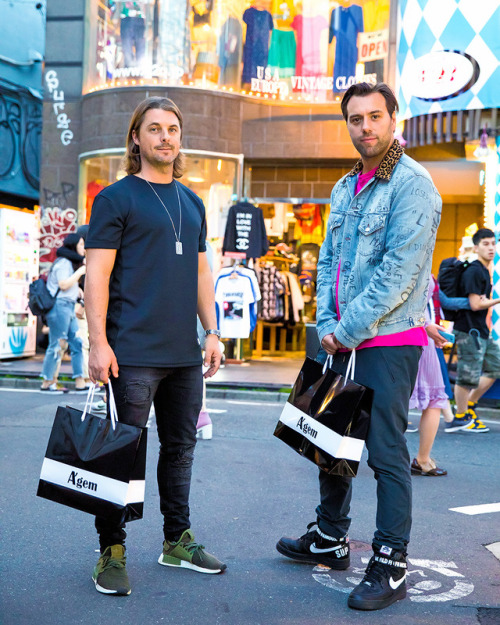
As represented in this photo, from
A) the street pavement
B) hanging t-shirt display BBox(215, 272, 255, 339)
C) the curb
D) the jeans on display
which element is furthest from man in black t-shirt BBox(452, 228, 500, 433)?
the jeans on display

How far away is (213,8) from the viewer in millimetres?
13922

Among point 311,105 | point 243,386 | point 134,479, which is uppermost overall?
point 311,105

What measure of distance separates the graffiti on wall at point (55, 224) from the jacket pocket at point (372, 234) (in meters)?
11.3

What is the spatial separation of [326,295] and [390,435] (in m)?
0.72

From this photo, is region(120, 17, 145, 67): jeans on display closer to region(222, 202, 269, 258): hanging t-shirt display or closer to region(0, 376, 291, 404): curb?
region(222, 202, 269, 258): hanging t-shirt display

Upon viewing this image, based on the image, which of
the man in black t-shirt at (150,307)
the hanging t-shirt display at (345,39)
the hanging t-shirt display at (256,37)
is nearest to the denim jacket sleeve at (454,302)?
the man in black t-shirt at (150,307)

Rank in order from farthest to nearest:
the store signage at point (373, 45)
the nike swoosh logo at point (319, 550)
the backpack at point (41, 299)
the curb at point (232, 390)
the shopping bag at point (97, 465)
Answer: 1. the store signage at point (373, 45)
2. the curb at point (232, 390)
3. the backpack at point (41, 299)
4. the nike swoosh logo at point (319, 550)
5. the shopping bag at point (97, 465)

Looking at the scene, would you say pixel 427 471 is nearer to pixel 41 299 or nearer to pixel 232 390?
pixel 232 390

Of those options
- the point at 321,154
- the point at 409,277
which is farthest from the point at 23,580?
the point at 321,154

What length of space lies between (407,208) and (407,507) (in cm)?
125

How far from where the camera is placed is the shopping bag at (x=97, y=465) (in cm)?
328

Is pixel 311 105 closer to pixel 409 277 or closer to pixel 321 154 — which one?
pixel 321 154

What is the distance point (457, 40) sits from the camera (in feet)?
31.8

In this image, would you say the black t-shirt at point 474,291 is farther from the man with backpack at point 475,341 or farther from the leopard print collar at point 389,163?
the leopard print collar at point 389,163
